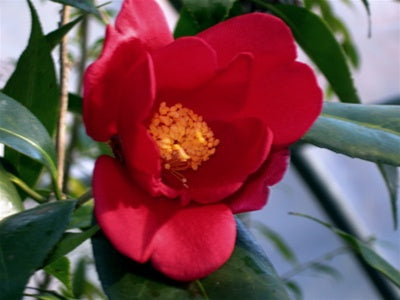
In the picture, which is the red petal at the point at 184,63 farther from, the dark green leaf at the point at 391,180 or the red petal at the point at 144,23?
the dark green leaf at the point at 391,180

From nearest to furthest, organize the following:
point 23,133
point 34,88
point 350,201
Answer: point 23,133 < point 34,88 < point 350,201

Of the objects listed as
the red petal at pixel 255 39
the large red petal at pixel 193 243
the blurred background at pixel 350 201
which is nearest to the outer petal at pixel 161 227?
the large red petal at pixel 193 243

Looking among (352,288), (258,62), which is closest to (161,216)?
(258,62)

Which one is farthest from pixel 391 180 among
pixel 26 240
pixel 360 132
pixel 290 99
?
pixel 26 240

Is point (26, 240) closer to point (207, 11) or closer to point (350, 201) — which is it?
point (207, 11)

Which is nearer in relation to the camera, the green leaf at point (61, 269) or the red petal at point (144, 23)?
the red petal at point (144, 23)

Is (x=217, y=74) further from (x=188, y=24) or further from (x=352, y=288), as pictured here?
(x=352, y=288)
